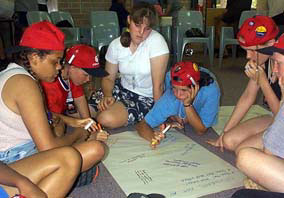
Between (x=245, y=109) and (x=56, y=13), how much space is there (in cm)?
338

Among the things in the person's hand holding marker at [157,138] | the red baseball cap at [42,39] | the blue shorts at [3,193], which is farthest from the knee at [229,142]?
the blue shorts at [3,193]

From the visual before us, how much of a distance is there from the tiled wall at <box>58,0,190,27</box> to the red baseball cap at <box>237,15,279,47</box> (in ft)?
13.7

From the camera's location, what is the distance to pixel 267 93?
1781 millimetres

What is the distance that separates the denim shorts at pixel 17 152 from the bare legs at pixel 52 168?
0.11m

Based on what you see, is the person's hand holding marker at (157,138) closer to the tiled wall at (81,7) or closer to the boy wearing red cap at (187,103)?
the boy wearing red cap at (187,103)

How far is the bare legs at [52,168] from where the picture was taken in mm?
1259

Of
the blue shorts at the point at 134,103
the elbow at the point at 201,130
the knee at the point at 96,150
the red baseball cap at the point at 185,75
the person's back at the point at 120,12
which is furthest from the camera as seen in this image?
the person's back at the point at 120,12

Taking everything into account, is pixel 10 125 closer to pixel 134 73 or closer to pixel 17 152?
pixel 17 152

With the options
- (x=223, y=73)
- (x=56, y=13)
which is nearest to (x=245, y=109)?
(x=223, y=73)

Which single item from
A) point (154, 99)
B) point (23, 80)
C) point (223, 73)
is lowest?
point (223, 73)

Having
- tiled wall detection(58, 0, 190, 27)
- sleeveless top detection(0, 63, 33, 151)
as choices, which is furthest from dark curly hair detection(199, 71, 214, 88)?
tiled wall detection(58, 0, 190, 27)

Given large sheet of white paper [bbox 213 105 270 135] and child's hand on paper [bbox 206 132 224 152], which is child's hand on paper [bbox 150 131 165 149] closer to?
child's hand on paper [bbox 206 132 224 152]

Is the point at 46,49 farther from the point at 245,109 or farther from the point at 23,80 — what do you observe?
the point at 245,109

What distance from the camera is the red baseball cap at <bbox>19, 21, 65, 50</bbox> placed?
137 cm
